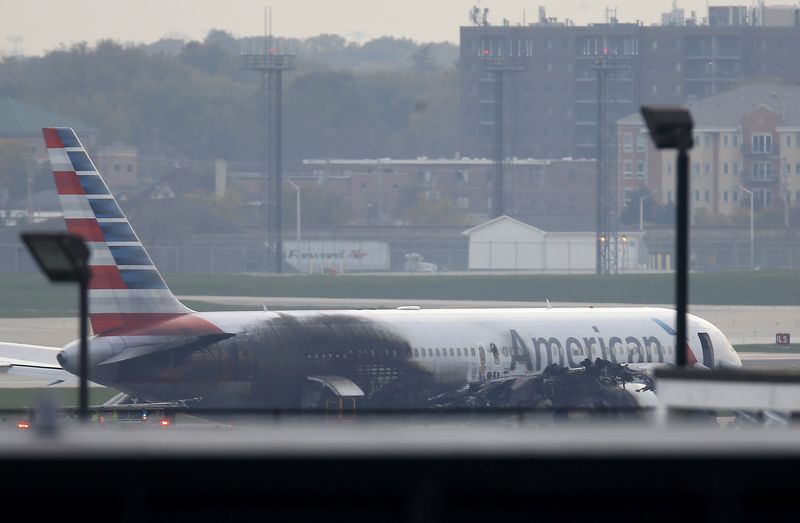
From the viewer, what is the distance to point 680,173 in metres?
21.0

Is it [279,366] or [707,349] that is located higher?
[707,349]

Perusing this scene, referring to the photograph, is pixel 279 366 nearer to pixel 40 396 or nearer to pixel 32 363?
pixel 32 363

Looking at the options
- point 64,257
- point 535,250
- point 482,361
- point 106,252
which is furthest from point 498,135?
point 64,257

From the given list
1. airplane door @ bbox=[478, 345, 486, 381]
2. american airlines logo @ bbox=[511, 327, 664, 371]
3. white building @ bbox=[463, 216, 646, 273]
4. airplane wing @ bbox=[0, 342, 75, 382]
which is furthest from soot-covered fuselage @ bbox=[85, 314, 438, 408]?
white building @ bbox=[463, 216, 646, 273]

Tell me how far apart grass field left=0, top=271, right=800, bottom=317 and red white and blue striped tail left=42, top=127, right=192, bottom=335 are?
7721 cm

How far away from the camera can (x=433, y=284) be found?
455 feet

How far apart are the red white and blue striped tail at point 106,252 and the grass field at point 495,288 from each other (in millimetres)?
77214

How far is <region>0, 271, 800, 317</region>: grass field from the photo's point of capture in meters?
130

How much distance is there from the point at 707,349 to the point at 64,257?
34.8 meters

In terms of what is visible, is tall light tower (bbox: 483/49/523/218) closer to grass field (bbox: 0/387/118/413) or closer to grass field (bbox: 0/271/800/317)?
grass field (bbox: 0/271/800/317)

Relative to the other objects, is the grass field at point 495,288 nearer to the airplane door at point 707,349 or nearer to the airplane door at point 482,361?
the airplane door at point 707,349

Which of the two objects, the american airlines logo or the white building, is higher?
the white building
